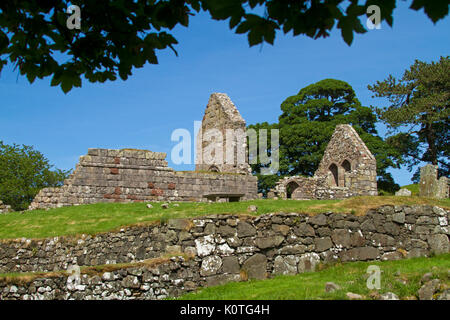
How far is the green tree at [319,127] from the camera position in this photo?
4178 cm

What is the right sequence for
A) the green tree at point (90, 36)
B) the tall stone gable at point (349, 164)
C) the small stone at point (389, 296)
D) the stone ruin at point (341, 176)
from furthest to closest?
the tall stone gable at point (349, 164), the stone ruin at point (341, 176), the small stone at point (389, 296), the green tree at point (90, 36)

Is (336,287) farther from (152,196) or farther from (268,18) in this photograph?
(152,196)

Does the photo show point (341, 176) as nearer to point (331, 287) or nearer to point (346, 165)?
point (346, 165)

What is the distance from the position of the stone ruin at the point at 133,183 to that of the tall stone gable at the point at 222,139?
2542 mm

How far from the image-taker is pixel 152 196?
73.0ft

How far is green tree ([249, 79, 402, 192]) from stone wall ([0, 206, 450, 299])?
92.0ft

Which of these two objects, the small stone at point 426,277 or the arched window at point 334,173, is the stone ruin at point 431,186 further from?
the small stone at point 426,277

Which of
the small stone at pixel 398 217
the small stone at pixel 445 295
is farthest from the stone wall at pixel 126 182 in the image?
the small stone at pixel 445 295

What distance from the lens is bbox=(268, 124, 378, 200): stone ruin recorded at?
27.0m

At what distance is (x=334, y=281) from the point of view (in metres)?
10.3

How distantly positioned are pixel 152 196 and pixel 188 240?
429 inches

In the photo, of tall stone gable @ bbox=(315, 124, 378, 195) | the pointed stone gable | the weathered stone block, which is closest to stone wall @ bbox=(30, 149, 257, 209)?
the weathered stone block

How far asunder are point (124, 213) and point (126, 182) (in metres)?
5.42

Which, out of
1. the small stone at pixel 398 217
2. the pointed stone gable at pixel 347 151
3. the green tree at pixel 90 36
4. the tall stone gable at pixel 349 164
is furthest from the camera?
the pointed stone gable at pixel 347 151
